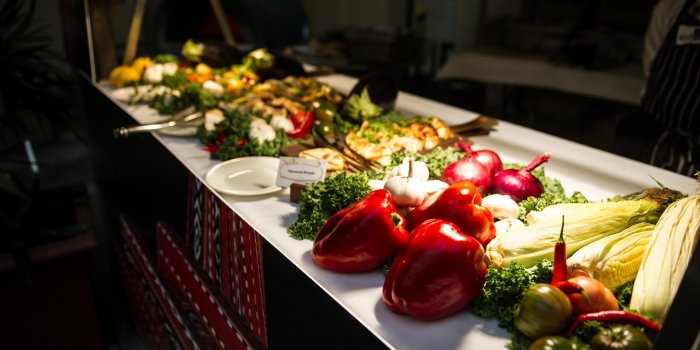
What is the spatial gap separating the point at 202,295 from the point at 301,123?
79 cm

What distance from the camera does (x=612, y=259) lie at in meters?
0.99

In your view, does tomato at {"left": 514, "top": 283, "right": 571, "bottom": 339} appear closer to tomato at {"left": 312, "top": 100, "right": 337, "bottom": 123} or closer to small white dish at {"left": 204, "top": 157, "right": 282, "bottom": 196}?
small white dish at {"left": 204, "top": 157, "right": 282, "bottom": 196}

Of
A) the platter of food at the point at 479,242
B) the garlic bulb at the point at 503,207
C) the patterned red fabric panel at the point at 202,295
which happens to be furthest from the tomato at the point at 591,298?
the patterned red fabric panel at the point at 202,295

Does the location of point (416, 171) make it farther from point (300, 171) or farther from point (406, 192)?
point (300, 171)

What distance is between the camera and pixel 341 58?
4.76 metres

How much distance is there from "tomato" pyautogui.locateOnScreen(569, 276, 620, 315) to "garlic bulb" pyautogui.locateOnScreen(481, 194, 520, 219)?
36 cm

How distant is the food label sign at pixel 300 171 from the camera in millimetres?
1481

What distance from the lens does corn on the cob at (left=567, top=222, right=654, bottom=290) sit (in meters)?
0.98

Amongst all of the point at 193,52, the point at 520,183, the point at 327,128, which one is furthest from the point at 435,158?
the point at 193,52

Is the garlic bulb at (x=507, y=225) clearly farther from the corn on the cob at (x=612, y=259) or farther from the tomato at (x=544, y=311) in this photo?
the tomato at (x=544, y=311)

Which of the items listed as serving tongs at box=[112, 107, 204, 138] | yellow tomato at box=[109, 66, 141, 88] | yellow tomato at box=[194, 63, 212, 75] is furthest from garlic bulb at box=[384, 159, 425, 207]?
yellow tomato at box=[109, 66, 141, 88]

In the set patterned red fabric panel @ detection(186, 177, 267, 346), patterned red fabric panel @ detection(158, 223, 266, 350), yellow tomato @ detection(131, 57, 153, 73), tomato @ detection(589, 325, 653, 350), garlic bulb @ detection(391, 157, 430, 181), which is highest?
yellow tomato @ detection(131, 57, 153, 73)

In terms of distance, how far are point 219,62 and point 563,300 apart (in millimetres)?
2973

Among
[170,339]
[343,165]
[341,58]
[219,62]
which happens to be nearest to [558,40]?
[341,58]
